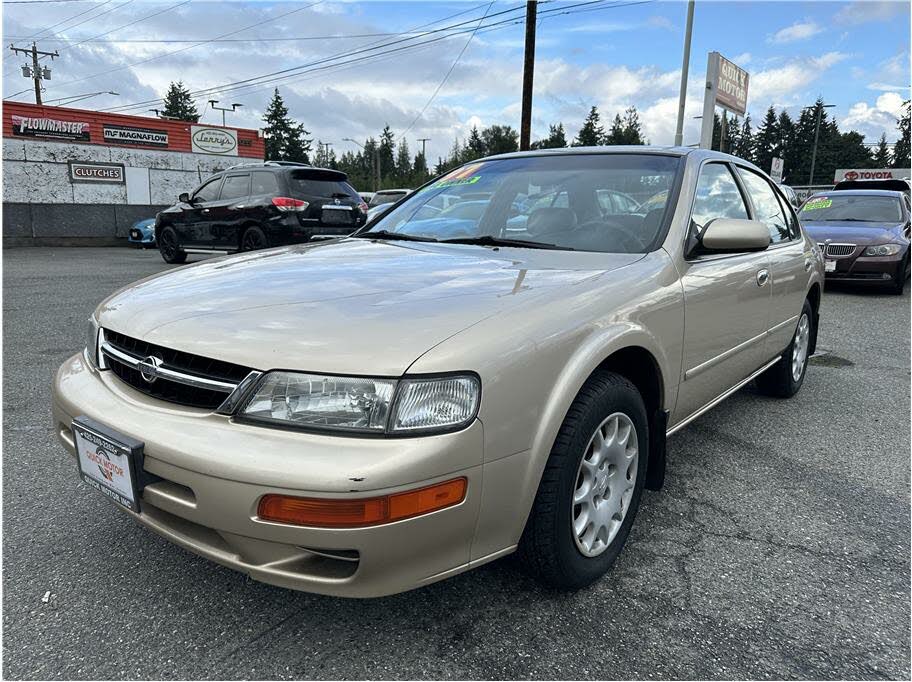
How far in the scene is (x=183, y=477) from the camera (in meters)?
1.55

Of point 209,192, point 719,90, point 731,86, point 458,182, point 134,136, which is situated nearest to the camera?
point 458,182

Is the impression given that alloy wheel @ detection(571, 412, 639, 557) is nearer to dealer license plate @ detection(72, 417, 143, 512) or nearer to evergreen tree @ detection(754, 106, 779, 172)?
dealer license plate @ detection(72, 417, 143, 512)

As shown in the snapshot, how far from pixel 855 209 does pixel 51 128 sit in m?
18.6

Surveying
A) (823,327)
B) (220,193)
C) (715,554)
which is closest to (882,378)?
(823,327)

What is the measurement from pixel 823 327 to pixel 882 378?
6.85 ft

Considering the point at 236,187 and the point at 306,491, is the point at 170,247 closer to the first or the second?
the point at 236,187

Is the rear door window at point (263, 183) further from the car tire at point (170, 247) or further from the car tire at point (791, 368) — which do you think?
the car tire at point (791, 368)

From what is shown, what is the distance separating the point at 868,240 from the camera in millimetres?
8500

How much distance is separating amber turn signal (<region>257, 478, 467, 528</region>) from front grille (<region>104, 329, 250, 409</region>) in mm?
336

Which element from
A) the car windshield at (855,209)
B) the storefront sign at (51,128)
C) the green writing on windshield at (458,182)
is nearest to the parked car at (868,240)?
the car windshield at (855,209)

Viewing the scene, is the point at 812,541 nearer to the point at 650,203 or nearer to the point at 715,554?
the point at 715,554

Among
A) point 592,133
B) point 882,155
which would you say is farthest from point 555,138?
point 882,155

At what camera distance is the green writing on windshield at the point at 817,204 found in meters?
10.00

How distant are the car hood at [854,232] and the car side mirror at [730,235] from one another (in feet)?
22.2
